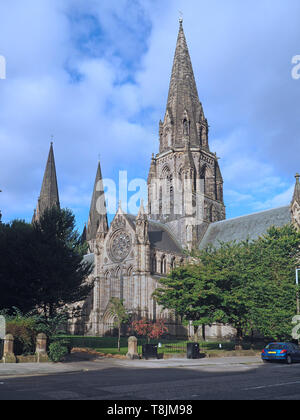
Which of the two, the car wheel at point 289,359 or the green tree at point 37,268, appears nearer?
the car wheel at point 289,359

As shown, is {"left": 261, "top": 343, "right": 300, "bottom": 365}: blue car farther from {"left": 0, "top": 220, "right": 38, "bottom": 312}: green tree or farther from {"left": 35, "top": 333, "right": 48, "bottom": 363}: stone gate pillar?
{"left": 0, "top": 220, "right": 38, "bottom": 312}: green tree

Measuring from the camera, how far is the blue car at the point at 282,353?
24203mm

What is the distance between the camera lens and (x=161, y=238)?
60.7 meters

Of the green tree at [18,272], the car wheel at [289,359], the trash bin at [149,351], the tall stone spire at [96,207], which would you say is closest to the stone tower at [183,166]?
the tall stone spire at [96,207]

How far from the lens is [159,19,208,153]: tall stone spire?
6919 centimetres

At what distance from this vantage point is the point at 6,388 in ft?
42.3

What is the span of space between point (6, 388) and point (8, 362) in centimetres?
1026

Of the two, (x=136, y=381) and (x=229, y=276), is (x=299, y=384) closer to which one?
(x=136, y=381)

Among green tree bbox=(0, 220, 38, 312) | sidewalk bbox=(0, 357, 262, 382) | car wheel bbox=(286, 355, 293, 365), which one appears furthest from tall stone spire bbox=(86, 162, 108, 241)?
car wheel bbox=(286, 355, 293, 365)

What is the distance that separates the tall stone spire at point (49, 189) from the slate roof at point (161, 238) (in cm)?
3548

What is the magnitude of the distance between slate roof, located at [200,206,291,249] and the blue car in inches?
1111

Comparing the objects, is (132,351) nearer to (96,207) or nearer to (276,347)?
(276,347)

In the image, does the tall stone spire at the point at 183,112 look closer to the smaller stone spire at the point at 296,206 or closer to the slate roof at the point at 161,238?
the slate roof at the point at 161,238
